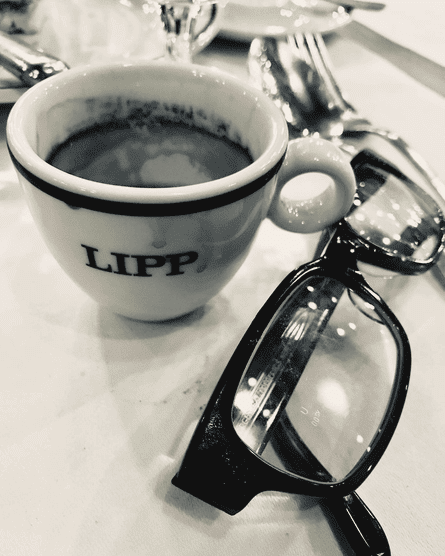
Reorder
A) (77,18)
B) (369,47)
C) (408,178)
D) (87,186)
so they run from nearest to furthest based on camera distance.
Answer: (87,186)
(408,178)
(77,18)
(369,47)

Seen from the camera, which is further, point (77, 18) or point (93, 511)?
point (77, 18)

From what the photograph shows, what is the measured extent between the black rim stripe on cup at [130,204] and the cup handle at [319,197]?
6cm

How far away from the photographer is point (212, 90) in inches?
9.5

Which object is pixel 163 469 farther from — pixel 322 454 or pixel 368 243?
pixel 368 243

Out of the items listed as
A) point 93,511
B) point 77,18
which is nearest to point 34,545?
point 93,511

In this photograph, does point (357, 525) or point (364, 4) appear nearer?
point (357, 525)

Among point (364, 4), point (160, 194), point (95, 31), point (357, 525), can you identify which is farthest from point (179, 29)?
point (357, 525)

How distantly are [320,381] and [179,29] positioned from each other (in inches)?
16.0

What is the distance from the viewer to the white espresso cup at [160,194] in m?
0.17

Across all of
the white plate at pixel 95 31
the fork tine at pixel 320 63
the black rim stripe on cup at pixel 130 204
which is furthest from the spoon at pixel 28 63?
the fork tine at pixel 320 63

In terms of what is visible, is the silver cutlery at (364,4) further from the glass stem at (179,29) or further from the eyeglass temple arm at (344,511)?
the eyeglass temple arm at (344,511)

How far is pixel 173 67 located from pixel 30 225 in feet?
0.54

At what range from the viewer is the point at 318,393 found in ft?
0.78

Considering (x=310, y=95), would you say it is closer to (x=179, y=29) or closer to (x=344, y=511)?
(x=179, y=29)
